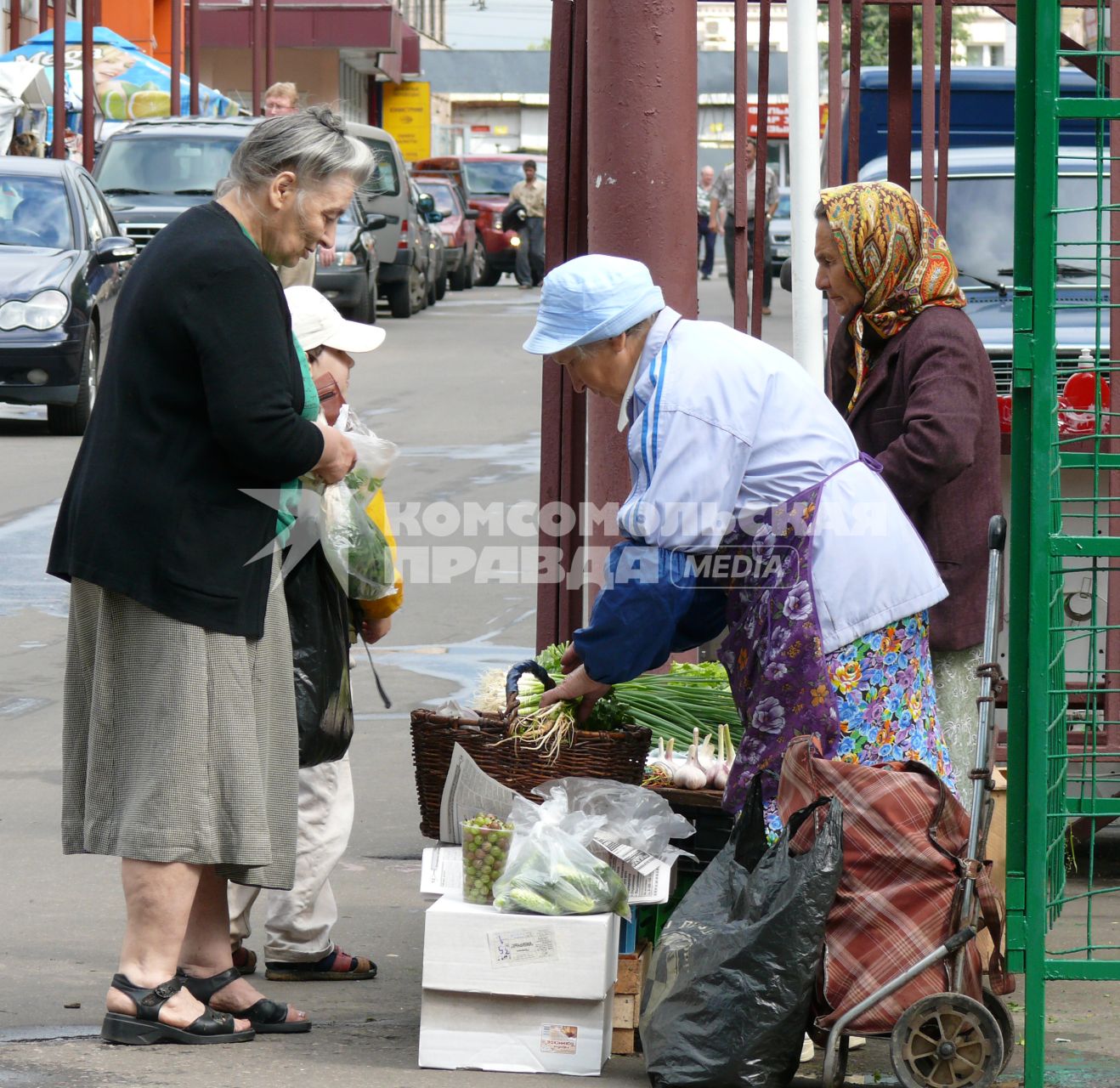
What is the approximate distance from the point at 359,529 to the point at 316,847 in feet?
2.56

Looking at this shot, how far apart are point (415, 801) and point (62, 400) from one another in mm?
7396

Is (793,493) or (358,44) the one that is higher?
(358,44)

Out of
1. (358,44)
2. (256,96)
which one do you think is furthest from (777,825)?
(358,44)

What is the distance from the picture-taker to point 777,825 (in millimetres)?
→ 3891

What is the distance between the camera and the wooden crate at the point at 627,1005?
4082 millimetres

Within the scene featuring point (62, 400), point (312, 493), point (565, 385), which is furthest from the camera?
point (62, 400)

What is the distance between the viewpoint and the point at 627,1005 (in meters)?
4.09

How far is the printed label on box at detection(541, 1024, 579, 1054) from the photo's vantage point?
3914mm

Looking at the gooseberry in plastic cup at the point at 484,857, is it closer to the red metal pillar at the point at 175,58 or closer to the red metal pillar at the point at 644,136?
the red metal pillar at the point at 644,136

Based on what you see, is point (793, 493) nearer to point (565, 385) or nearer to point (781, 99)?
point (565, 385)

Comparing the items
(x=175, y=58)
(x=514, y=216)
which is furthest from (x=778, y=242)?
(x=175, y=58)

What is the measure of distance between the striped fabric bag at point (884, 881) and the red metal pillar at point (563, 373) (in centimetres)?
200

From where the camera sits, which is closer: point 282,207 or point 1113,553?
point 1113,553

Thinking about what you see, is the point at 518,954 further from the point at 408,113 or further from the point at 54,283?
the point at 408,113
